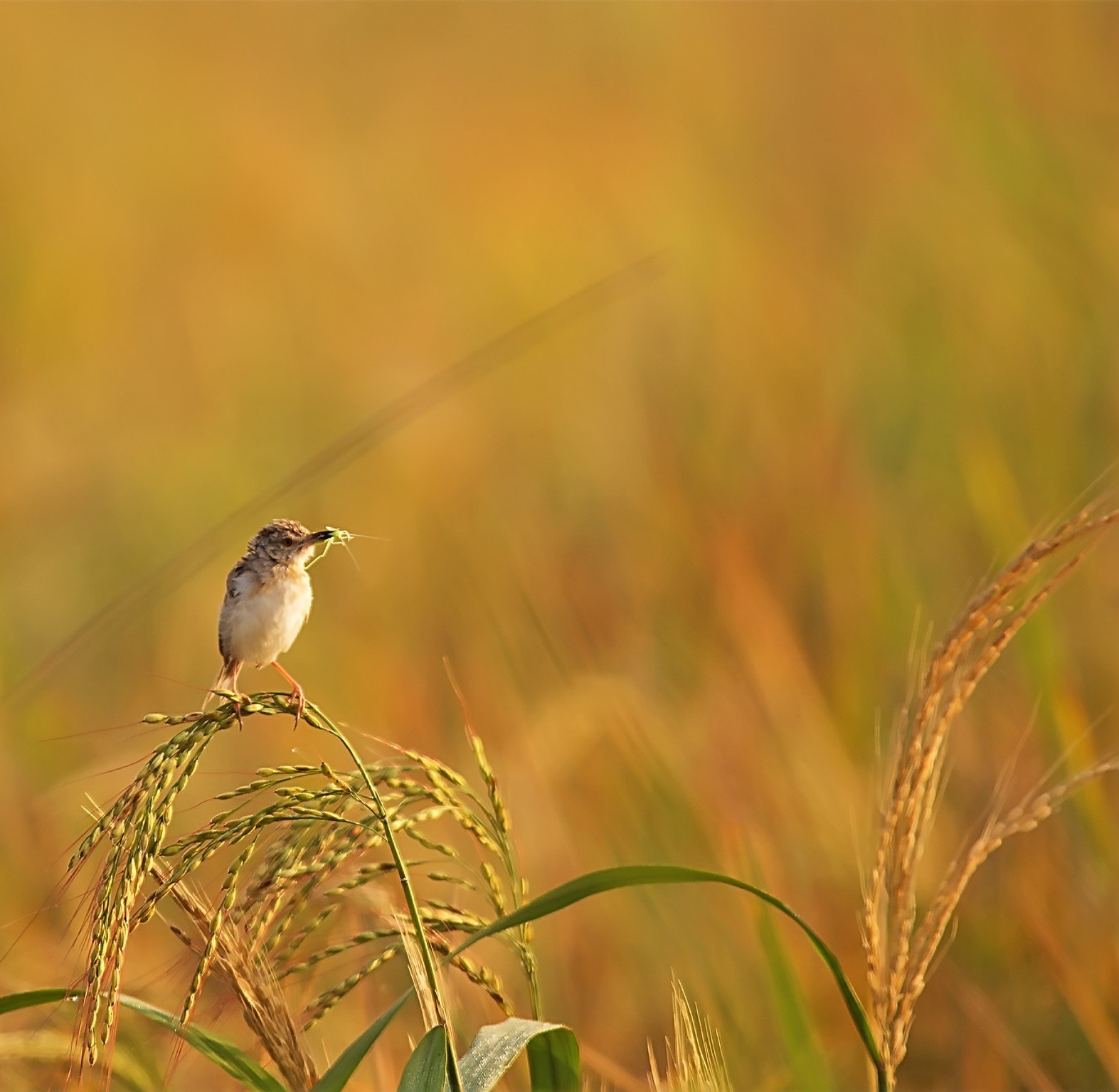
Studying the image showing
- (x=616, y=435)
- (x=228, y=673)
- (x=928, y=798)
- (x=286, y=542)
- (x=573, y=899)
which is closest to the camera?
(x=573, y=899)

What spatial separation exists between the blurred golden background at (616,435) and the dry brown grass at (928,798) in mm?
221

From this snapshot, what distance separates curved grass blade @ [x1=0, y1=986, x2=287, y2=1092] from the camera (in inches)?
55.7

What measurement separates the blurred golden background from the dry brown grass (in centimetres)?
22

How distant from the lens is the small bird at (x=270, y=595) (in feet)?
6.28

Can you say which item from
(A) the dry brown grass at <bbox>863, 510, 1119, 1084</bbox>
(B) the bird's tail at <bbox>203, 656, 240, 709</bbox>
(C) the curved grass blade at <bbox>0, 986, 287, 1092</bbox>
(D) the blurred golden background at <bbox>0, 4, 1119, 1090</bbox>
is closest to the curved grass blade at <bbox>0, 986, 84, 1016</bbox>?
(C) the curved grass blade at <bbox>0, 986, 287, 1092</bbox>

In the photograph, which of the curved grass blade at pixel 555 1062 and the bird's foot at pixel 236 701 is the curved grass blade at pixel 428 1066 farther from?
the bird's foot at pixel 236 701

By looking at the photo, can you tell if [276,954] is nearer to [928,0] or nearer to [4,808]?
[4,808]

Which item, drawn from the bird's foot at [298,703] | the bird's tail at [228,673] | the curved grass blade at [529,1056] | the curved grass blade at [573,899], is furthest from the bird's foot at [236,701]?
the bird's tail at [228,673]

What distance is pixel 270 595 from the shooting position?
6.36 ft

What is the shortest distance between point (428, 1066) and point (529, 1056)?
0.79ft

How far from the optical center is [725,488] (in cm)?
481

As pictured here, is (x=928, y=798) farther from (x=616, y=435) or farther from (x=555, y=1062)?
(x=616, y=435)

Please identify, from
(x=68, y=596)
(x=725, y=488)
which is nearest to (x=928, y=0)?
(x=725, y=488)

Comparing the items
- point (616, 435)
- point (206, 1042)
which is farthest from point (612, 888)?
point (616, 435)
